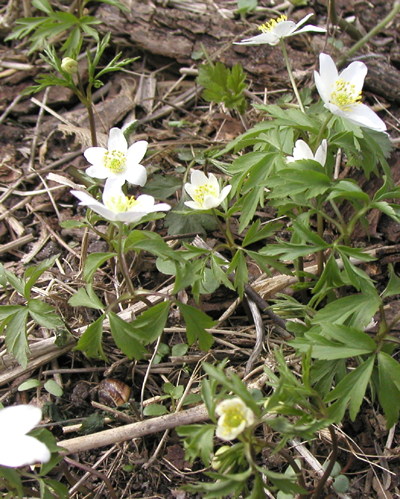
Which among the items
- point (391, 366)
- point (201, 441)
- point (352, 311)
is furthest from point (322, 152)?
point (201, 441)

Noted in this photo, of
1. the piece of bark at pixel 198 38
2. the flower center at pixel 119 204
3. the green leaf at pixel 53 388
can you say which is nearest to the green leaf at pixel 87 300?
the flower center at pixel 119 204

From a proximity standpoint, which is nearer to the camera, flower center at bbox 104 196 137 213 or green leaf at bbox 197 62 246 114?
flower center at bbox 104 196 137 213

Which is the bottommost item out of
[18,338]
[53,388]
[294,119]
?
[53,388]

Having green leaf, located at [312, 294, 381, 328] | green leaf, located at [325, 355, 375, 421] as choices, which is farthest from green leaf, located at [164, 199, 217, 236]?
green leaf, located at [325, 355, 375, 421]

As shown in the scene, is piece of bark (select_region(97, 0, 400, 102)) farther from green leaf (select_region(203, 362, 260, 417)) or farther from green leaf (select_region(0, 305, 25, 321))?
green leaf (select_region(203, 362, 260, 417))

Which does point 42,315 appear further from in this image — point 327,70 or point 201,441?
point 327,70

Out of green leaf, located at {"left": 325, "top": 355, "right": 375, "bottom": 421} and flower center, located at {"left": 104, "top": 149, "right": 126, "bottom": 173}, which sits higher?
flower center, located at {"left": 104, "top": 149, "right": 126, "bottom": 173}

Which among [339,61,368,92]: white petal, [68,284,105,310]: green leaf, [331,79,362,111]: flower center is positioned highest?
[339,61,368,92]: white petal

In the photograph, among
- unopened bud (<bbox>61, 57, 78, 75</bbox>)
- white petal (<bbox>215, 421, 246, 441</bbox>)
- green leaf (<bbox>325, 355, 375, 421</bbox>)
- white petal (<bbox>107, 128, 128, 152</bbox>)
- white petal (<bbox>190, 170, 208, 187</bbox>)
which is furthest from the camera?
unopened bud (<bbox>61, 57, 78, 75</bbox>)
